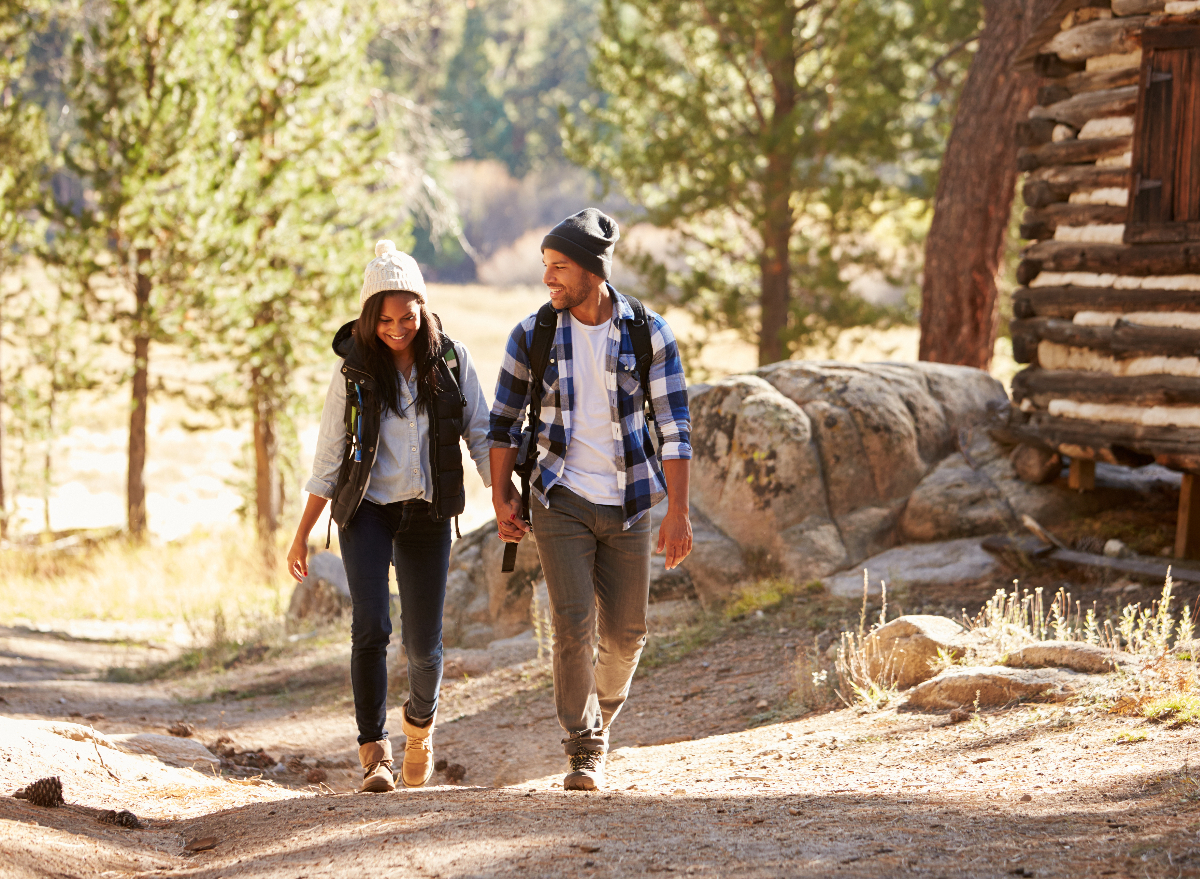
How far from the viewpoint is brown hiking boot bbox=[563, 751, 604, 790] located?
13.9 ft

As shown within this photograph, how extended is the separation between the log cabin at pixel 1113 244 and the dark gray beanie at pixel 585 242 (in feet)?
16.4

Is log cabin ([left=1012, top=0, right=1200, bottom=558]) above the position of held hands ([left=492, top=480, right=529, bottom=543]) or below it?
above

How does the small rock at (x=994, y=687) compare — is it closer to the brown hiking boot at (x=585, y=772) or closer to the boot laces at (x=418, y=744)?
the brown hiking boot at (x=585, y=772)

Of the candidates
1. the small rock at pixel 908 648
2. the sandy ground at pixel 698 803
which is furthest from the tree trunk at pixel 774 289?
the small rock at pixel 908 648

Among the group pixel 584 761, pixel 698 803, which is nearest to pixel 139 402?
pixel 584 761

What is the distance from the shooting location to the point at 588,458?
4168 millimetres

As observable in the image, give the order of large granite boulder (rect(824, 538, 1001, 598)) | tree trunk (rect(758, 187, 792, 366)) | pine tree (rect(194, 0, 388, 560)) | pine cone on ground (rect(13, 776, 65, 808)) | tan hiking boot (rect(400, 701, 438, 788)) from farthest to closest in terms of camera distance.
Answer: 1. tree trunk (rect(758, 187, 792, 366))
2. pine tree (rect(194, 0, 388, 560))
3. large granite boulder (rect(824, 538, 1001, 598))
4. tan hiking boot (rect(400, 701, 438, 788))
5. pine cone on ground (rect(13, 776, 65, 808))

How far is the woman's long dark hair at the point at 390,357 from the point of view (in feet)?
13.8

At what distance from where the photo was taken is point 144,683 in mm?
8961

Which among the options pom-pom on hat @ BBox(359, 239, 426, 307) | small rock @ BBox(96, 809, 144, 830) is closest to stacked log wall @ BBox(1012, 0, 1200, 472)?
pom-pom on hat @ BBox(359, 239, 426, 307)

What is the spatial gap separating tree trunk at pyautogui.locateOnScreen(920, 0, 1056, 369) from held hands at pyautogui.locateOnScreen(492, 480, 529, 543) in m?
8.80

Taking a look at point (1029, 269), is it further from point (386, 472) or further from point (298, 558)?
point (298, 558)

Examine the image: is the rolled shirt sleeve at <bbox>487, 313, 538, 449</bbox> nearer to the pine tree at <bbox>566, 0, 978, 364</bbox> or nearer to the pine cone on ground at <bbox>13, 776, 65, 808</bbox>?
the pine cone on ground at <bbox>13, 776, 65, 808</bbox>

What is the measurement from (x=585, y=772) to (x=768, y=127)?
11844 mm
